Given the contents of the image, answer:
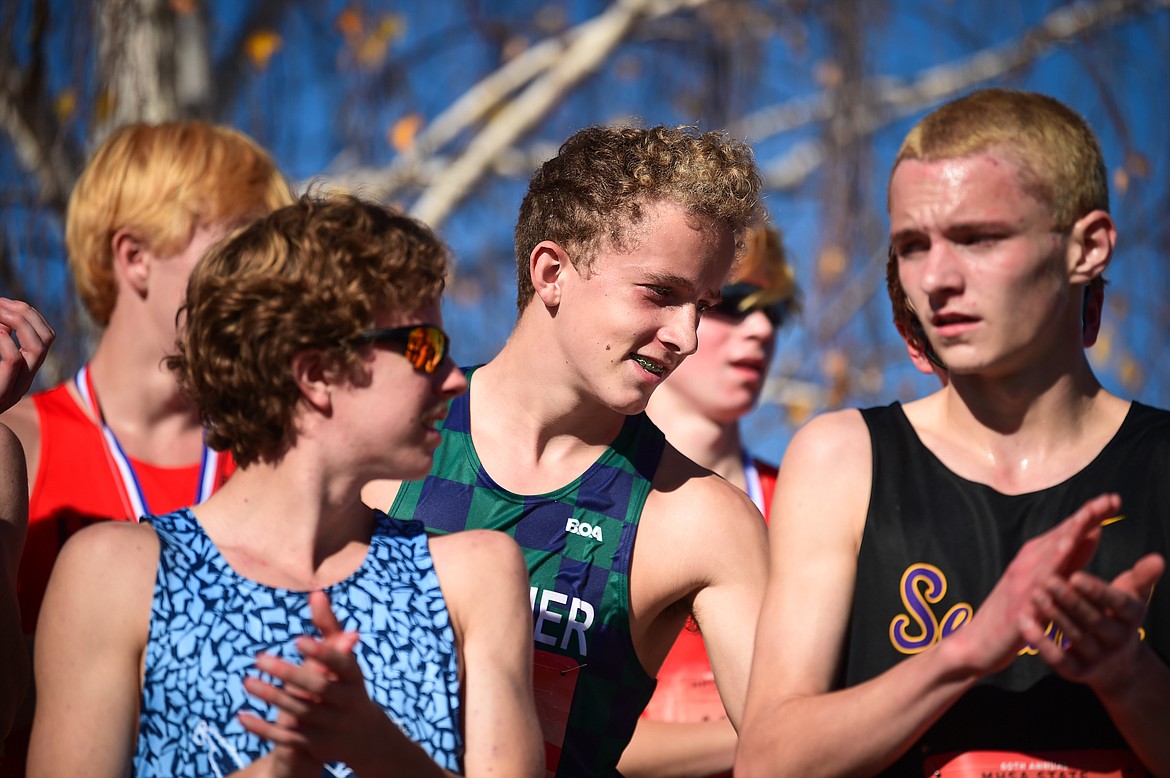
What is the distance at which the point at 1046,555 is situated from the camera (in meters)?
2.03

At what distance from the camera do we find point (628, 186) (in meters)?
2.87

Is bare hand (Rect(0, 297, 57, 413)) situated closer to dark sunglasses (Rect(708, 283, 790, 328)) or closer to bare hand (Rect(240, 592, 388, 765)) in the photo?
bare hand (Rect(240, 592, 388, 765))

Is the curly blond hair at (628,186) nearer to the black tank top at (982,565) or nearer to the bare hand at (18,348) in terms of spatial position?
the black tank top at (982,565)

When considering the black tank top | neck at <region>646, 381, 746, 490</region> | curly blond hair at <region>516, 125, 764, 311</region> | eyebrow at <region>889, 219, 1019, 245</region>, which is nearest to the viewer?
the black tank top

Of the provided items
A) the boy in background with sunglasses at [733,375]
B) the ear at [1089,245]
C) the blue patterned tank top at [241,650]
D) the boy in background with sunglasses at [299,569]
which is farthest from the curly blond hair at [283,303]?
the boy in background with sunglasses at [733,375]

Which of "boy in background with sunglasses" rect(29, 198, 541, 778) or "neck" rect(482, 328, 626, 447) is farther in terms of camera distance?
"neck" rect(482, 328, 626, 447)

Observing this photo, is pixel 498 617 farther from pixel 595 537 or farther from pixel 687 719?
pixel 687 719

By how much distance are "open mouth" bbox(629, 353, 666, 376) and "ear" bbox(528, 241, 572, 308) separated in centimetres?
26

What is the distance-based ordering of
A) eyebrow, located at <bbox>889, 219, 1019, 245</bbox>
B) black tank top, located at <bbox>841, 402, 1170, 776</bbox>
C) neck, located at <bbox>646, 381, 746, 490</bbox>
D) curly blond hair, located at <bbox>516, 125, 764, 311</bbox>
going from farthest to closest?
neck, located at <bbox>646, 381, 746, 490</bbox>, curly blond hair, located at <bbox>516, 125, 764, 311</bbox>, eyebrow, located at <bbox>889, 219, 1019, 245</bbox>, black tank top, located at <bbox>841, 402, 1170, 776</bbox>

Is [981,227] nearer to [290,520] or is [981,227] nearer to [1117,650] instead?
[1117,650]

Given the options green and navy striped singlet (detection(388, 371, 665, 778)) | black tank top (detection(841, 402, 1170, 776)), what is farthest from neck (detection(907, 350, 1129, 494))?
green and navy striped singlet (detection(388, 371, 665, 778))

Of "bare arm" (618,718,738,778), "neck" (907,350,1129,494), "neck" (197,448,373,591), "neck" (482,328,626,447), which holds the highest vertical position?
"neck" (907,350,1129,494)

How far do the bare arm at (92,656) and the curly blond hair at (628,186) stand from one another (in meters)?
1.20

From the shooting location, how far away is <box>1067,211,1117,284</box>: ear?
101 inches
